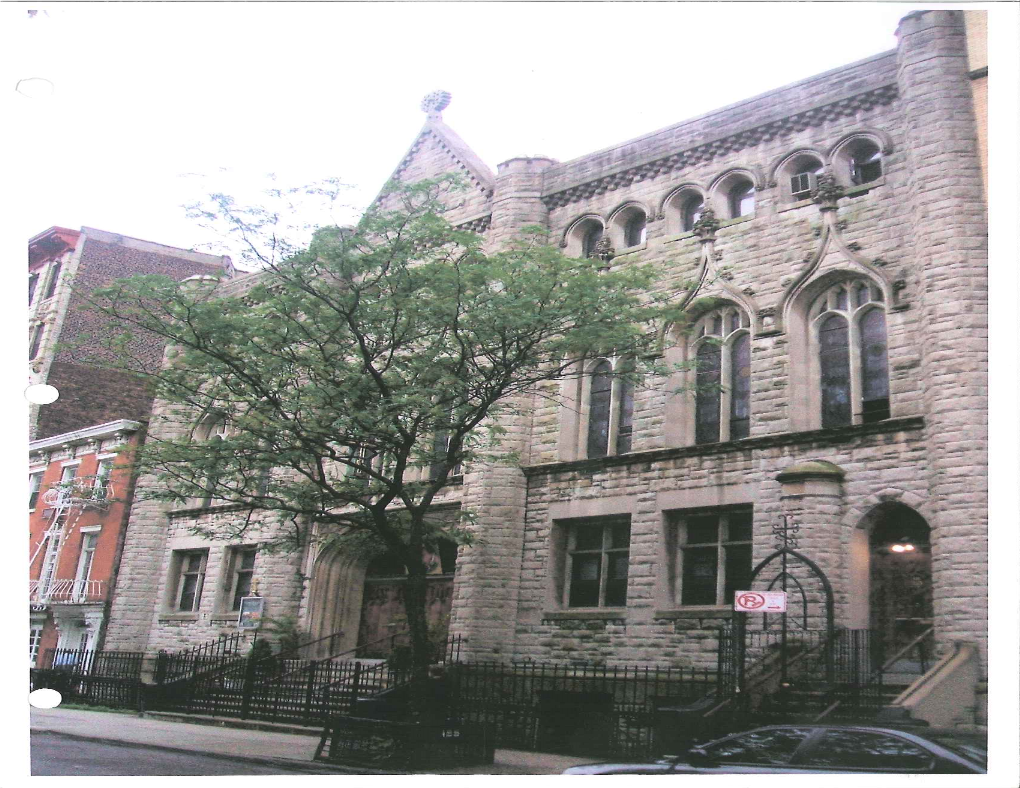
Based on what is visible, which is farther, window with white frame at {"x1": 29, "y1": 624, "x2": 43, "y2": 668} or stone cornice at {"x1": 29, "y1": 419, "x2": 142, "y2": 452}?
stone cornice at {"x1": 29, "y1": 419, "x2": 142, "y2": 452}

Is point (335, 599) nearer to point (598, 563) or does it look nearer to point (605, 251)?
point (598, 563)

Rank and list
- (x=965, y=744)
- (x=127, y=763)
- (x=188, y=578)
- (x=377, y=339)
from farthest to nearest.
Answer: (x=188, y=578) → (x=377, y=339) → (x=127, y=763) → (x=965, y=744)

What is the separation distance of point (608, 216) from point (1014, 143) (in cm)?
846

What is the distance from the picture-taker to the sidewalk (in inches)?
488

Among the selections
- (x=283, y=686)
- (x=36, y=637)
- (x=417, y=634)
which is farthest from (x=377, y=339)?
(x=36, y=637)

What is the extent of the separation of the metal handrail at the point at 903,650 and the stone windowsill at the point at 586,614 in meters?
4.45

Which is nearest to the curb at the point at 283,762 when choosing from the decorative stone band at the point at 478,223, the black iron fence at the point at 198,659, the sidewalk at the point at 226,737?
the sidewalk at the point at 226,737

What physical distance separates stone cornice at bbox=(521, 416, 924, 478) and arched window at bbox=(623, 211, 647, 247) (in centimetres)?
449

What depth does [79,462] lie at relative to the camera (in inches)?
912

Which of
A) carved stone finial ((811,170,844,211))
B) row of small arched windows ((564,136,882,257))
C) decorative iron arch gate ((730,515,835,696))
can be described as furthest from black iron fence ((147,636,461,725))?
carved stone finial ((811,170,844,211))

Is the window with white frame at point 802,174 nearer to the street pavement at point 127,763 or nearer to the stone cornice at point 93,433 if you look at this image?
the street pavement at point 127,763

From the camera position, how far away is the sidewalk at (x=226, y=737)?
12391 millimetres

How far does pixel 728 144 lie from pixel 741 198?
1.01 m

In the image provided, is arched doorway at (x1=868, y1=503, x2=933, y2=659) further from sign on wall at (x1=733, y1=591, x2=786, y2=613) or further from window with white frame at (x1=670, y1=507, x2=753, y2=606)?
window with white frame at (x1=670, y1=507, x2=753, y2=606)
